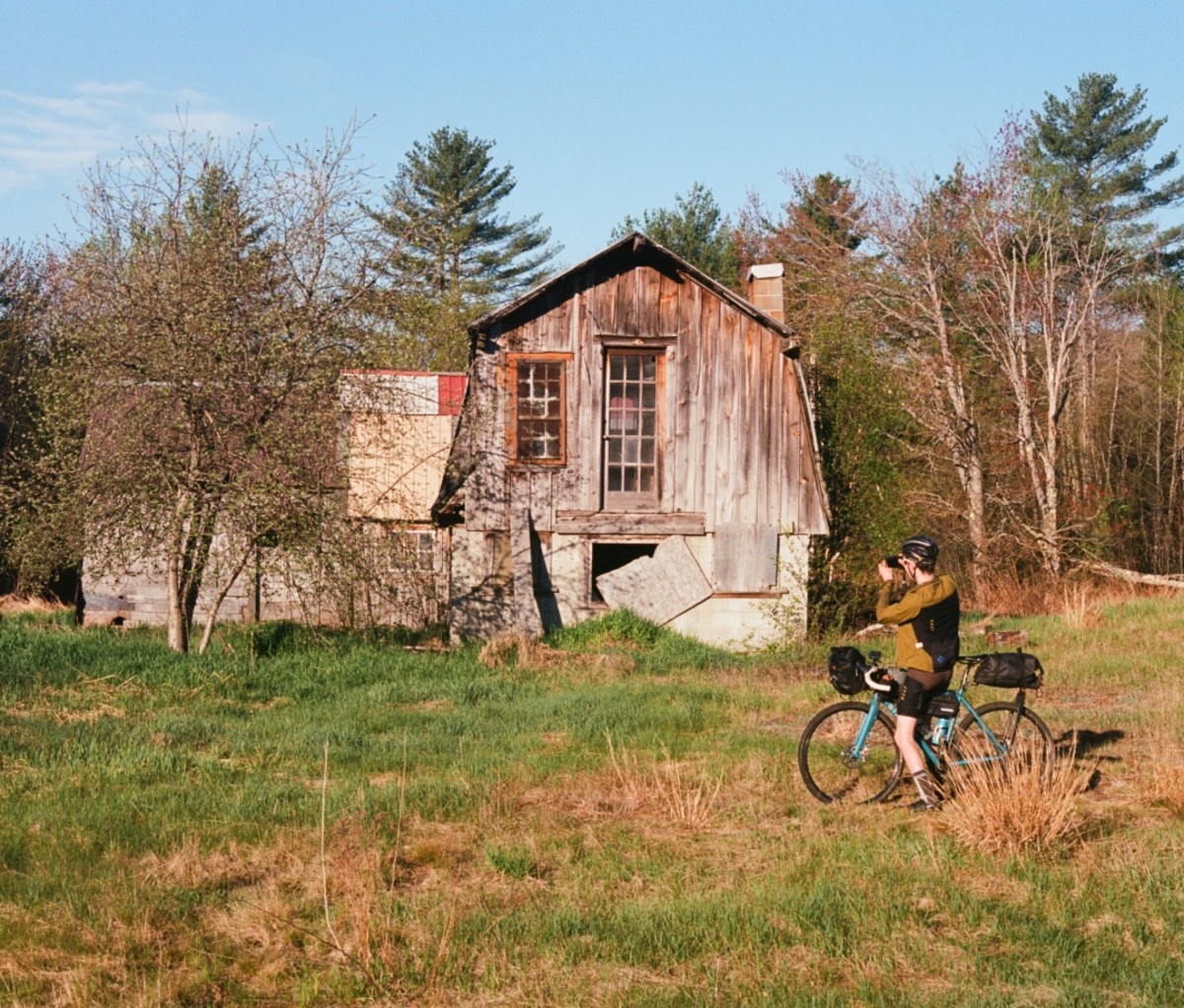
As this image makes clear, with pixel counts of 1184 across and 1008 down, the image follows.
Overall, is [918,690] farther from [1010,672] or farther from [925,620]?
[1010,672]

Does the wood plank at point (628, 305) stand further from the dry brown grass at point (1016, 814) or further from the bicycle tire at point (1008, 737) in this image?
the dry brown grass at point (1016, 814)

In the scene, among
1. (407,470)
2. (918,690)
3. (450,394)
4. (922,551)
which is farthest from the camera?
(450,394)

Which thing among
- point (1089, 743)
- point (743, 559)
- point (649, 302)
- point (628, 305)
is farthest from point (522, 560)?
point (1089, 743)

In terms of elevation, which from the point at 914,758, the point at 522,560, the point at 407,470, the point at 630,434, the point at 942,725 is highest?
the point at 630,434

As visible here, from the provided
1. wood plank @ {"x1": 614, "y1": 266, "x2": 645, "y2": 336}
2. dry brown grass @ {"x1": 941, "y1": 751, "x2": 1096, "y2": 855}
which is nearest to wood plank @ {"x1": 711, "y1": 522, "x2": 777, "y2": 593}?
wood plank @ {"x1": 614, "y1": 266, "x2": 645, "y2": 336}

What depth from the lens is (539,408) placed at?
1956 cm

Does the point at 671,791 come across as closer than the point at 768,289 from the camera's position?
Yes

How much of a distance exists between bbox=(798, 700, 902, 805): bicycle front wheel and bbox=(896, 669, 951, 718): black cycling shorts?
1.11ft

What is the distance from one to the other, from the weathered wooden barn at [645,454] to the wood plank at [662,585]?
0.07ft

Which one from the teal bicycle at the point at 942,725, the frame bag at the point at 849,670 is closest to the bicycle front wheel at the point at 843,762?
the teal bicycle at the point at 942,725

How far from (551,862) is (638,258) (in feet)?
43.7

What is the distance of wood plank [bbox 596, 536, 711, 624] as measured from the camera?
19.4m

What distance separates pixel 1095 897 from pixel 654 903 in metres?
2.37

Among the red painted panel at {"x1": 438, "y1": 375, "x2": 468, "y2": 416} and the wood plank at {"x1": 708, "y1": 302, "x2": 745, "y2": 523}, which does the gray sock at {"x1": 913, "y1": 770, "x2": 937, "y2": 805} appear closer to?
the wood plank at {"x1": 708, "y1": 302, "x2": 745, "y2": 523}
